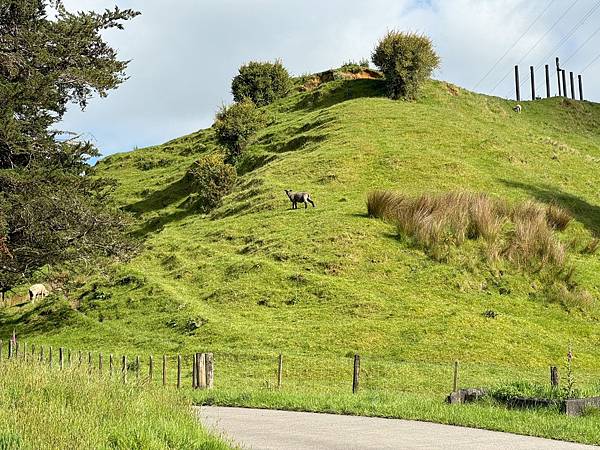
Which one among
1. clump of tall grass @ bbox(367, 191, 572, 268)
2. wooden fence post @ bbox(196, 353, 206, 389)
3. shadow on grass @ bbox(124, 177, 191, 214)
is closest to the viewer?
wooden fence post @ bbox(196, 353, 206, 389)

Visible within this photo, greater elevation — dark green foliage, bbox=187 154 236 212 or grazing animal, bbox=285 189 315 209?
dark green foliage, bbox=187 154 236 212

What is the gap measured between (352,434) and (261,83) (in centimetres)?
7507

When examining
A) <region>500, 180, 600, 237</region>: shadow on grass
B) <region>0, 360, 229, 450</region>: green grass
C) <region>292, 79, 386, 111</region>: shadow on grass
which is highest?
<region>292, 79, 386, 111</region>: shadow on grass

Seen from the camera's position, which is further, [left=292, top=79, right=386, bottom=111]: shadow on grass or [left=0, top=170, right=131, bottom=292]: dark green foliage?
[left=292, top=79, right=386, bottom=111]: shadow on grass

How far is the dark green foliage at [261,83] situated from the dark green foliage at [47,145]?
57.9m

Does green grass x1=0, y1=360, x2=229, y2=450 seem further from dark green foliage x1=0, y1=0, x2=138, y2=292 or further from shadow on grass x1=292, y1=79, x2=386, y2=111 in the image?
shadow on grass x1=292, y1=79, x2=386, y2=111

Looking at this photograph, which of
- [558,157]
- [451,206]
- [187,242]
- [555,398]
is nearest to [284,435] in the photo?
[555,398]

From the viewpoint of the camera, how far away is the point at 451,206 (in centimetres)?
4028

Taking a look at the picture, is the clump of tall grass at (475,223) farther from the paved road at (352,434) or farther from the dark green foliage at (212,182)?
the paved road at (352,434)

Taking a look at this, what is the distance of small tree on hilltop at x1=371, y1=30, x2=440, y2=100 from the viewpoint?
73375 mm

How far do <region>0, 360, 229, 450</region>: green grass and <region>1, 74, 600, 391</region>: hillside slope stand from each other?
13206mm

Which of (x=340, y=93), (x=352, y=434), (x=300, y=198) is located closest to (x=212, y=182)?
(x=300, y=198)

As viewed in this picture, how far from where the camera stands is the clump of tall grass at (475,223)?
124ft

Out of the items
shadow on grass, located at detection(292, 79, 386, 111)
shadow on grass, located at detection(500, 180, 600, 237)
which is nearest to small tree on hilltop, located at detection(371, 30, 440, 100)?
shadow on grass, located at detection(292, 79, 386, 111)
